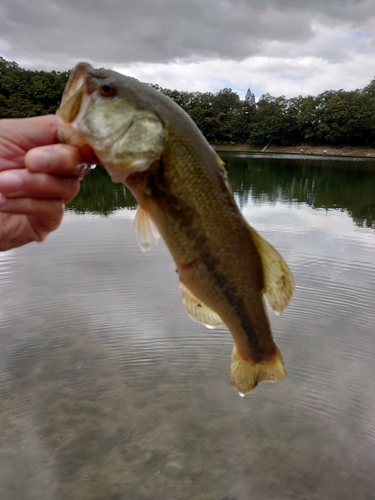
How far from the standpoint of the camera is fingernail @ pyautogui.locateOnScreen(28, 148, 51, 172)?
2443 millimetres

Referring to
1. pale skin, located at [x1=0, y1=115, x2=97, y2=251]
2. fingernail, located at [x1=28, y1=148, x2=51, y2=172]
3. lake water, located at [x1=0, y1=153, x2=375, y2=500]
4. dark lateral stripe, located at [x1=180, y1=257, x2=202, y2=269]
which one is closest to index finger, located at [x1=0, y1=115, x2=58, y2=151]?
pale skin, located at [x1=0, y1=115, x2=97, y2=251]

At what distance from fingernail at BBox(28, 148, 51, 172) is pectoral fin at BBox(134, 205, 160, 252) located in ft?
2.03

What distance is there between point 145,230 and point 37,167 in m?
0.76

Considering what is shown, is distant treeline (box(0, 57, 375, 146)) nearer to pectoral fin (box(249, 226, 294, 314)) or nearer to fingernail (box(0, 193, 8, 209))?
fingernail (box(0, 193, 8, 209))

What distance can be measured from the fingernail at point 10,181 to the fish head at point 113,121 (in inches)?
17.7

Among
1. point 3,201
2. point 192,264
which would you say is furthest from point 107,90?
point 192,264

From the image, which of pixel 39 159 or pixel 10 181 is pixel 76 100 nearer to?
pixel 39 159

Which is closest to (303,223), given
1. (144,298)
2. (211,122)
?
(144,298)

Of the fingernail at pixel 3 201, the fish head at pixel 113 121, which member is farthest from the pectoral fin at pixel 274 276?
the fingernail at pixel 3 201

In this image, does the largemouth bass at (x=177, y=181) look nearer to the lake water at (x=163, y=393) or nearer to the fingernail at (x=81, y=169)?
the fingernail at (x=81, y=169)

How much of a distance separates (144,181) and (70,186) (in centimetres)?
68

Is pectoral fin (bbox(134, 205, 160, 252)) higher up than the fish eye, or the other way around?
the fish eye

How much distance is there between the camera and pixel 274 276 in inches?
101

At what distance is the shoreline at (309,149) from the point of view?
288ft
